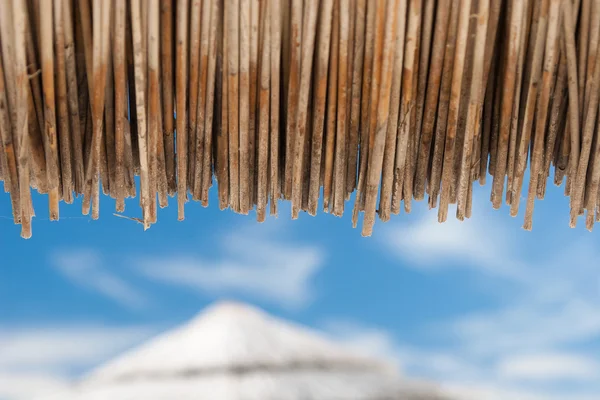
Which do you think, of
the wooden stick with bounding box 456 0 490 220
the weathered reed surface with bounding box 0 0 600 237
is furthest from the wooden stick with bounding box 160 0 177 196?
the wooden stick with bounding box 456 0 490 220

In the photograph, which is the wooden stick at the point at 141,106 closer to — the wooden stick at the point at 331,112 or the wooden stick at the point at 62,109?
the wooden stick at the point at 62,109

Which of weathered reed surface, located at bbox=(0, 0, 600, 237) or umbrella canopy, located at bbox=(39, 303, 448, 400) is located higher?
weathered reed surface, located at bbox=(0, 0, 600, 237)

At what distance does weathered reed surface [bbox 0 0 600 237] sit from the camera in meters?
0.98

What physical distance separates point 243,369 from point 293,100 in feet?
1.39

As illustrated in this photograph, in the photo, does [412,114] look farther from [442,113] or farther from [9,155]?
[9,155]

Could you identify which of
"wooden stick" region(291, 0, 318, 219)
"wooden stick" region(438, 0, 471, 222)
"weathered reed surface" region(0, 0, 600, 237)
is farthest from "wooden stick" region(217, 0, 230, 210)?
"wooden stick" region(438, 0, 471, 222)

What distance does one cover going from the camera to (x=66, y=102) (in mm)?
1008

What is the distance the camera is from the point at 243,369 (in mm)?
1021

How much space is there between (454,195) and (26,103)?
0.69 meters

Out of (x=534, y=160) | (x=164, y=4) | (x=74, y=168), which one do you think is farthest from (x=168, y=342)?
(x=534, y=160)

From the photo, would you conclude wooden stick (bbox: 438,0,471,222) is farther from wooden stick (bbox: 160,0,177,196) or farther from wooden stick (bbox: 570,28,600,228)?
wooden stick (bbox: 160,0,177,196)

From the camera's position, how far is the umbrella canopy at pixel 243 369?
1.01 metres

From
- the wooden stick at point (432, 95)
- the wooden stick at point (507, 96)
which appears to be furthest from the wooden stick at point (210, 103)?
the wooden stick at point (507, 96)

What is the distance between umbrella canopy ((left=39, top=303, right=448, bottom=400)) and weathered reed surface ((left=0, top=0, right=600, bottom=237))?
0.66 ft
